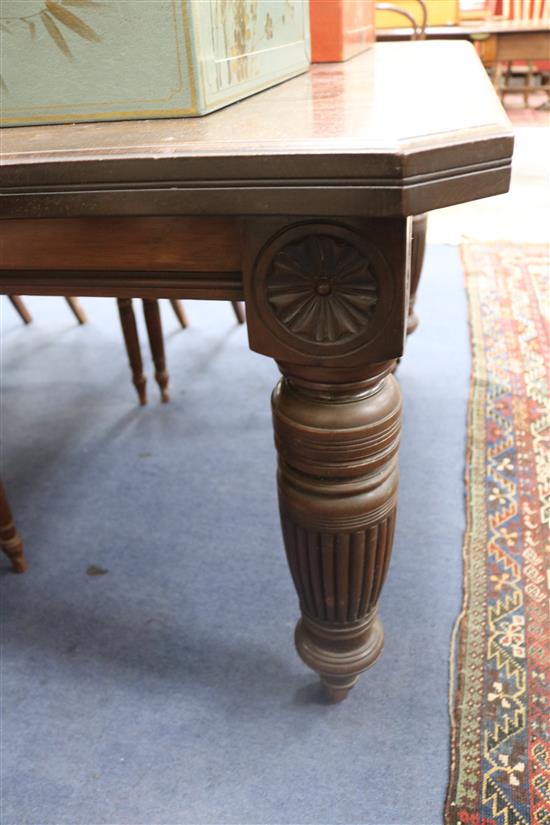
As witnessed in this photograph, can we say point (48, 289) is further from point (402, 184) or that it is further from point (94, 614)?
point (94, 614)

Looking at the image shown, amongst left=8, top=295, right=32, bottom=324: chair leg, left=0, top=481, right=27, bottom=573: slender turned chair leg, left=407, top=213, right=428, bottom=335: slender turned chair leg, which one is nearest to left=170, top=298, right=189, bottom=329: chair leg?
left=8, top=295, right=32, bottom=324: chair leg

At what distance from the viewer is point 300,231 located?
625 millimetres

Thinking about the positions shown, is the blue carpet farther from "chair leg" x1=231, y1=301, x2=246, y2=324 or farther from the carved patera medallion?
the carved patera medallion

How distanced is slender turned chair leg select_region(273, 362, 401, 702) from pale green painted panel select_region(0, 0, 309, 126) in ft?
1.09

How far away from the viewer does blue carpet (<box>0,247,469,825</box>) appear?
1.02 m

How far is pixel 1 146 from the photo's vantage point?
70cm

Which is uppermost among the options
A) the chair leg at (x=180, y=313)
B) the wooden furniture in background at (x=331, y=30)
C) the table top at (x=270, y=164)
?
the wooden furniture in background at (x=331, y=30)

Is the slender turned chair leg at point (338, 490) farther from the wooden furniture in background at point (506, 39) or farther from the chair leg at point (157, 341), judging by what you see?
the wooden furniture in background at point (506, 39)

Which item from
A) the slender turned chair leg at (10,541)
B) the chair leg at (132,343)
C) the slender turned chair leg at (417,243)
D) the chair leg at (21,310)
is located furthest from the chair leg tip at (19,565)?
the chair leg at (21,310)

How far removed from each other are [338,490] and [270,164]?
1.28 ft

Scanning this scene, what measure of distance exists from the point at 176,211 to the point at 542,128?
5852 millimetres

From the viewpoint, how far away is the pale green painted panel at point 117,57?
72 centimetres

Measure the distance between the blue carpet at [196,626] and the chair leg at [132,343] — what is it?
0.08 metres

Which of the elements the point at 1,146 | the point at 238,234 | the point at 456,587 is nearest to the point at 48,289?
the point at 1,146
